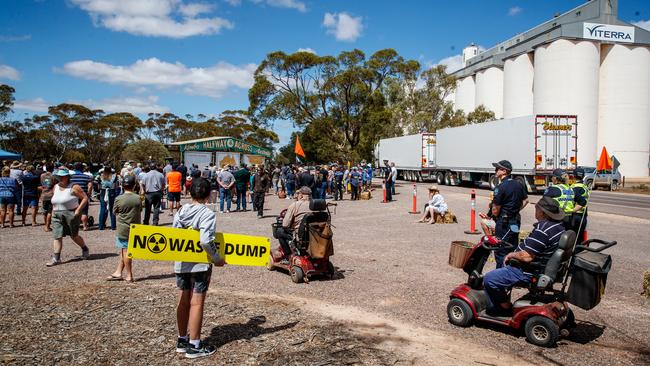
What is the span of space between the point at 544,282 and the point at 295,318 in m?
2.74

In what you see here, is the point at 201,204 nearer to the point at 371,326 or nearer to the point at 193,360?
the point at 193,360

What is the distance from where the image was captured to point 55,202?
8133 mm

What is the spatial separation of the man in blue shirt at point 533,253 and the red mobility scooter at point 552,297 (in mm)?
88

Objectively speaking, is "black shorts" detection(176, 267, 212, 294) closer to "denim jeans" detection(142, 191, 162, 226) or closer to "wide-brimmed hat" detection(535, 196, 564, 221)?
"wide-brimmed hat" detection(535, 196, 564, 221)

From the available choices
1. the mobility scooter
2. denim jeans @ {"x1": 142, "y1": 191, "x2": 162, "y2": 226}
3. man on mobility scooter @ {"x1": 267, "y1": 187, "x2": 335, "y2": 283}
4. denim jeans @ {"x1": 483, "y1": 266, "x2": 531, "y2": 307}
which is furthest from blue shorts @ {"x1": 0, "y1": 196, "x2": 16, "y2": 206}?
denim jeans @ {"x1": 483, "y1": 266, "x2": 531, "y2": 307}

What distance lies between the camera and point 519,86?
53.8m

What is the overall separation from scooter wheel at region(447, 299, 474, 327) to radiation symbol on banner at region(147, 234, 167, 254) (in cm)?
327

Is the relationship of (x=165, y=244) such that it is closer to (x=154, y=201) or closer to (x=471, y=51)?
(x=154, y=201)

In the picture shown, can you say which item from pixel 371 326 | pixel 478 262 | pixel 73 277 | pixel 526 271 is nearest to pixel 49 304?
pixel 73 277

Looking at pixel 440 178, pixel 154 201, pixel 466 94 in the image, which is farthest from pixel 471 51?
pixel 154 201

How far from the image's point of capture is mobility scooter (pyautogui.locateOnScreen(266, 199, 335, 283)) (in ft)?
23.3

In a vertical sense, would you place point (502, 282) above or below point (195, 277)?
below

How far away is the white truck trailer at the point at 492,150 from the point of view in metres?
25.1

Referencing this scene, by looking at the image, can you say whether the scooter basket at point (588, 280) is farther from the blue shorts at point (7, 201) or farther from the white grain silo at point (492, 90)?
the white grain silo at point (492, 90)
